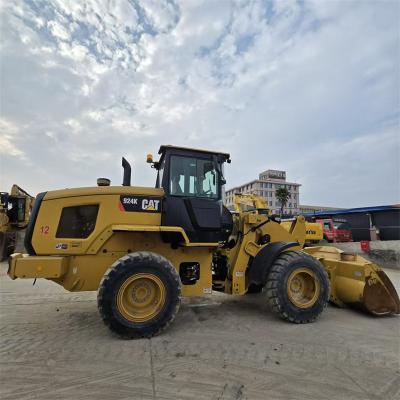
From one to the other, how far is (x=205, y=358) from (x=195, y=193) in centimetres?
240

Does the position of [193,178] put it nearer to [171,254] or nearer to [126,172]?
[126,172]

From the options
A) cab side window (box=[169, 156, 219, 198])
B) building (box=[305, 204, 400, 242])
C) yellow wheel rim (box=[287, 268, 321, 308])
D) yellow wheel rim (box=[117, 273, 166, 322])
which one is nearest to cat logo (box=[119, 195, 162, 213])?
cab side window (box=[169, 156, 219, 198])

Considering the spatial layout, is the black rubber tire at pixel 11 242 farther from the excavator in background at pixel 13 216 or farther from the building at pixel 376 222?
the building at pixel 376 222

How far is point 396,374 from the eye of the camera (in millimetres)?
2881

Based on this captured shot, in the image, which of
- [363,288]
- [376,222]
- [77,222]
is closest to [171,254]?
[77,222]

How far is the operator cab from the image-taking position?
14.2ft

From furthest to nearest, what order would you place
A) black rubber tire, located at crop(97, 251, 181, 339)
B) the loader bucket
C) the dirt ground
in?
the loader bucket
black rubber tire, located at crop(97, 251, 181, 339)
the dirt ground

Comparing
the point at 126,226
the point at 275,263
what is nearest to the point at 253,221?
the point at 275,263

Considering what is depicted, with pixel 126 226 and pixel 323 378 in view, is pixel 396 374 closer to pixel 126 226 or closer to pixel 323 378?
pixel 323 378

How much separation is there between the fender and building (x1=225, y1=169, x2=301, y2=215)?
251ft

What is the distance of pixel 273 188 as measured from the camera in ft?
294

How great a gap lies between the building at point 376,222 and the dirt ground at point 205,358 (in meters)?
19.1

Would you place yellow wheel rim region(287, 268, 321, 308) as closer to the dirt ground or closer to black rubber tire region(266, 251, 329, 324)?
black rubber tire region(266, 251, 329, 324)

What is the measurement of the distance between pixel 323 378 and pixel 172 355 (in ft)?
5.32
